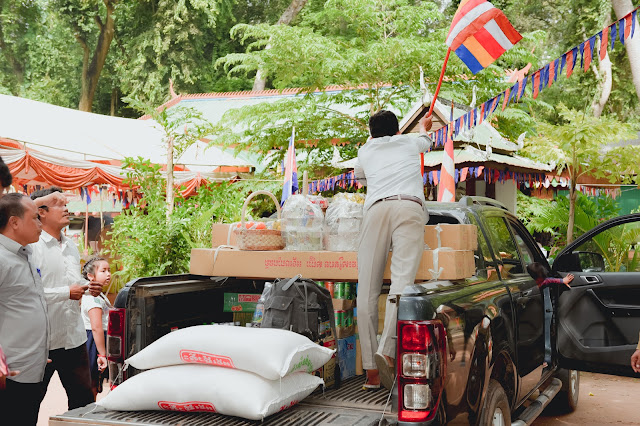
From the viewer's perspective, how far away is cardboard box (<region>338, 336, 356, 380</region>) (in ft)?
14.2

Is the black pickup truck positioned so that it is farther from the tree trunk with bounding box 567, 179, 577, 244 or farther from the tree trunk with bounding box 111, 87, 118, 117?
the tree trunk with bounding box 111, 87, 118, 117

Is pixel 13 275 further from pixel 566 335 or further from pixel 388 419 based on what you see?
pixel 566 335

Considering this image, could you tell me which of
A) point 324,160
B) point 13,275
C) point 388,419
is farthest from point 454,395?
point 324,160

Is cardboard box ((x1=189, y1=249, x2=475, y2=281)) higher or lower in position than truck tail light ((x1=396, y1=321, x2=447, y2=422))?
higher

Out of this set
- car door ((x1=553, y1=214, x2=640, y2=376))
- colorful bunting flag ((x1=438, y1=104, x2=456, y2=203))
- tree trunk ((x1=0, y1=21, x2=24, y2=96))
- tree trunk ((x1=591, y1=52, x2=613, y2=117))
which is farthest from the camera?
tree trunk ((x1=0, y1=21, x2=24, y2=96))

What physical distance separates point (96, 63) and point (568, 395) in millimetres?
30993

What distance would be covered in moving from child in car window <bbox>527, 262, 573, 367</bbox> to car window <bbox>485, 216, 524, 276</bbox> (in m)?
A: 0.11

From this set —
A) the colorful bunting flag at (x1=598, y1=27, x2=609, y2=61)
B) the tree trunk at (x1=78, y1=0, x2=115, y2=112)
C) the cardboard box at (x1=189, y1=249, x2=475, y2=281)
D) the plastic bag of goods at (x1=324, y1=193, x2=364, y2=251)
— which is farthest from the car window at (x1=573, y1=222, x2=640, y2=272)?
the tree trunk at (x1=78, y1=0, x2=115, y2=112)

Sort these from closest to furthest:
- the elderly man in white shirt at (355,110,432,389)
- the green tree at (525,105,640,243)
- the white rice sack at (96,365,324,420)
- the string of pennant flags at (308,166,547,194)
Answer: the white rice sack at (96,365,324,420)
the elderly man in white shirt at (355,110,432,389)
the green tree at (525,105,640,243)
the string of pennant flags at (308,166,547,194)

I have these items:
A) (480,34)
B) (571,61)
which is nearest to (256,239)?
(480,34)

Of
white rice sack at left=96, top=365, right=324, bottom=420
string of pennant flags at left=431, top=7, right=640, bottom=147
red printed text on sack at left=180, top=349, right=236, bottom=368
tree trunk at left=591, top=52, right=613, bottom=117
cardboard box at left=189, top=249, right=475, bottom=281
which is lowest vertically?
white rice sack at left=96, top=365, right=324, bottom=420

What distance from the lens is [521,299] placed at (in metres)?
4.73

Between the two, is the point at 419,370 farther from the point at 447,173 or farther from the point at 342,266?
the point at 447,173

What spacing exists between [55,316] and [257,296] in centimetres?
135
